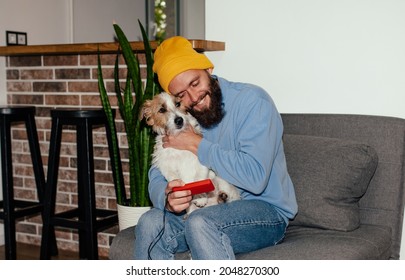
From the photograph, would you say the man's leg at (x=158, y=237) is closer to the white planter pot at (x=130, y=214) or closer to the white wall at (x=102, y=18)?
the white planter pot at (x=130, y=214)

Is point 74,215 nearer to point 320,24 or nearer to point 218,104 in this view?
point 218,104

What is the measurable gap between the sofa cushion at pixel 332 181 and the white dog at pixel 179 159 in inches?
11.8

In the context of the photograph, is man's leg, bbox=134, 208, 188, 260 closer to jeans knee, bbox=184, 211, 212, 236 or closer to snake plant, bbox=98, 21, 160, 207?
jeans knee, bbox=184, 211, 212, 236

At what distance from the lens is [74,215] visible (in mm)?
3371

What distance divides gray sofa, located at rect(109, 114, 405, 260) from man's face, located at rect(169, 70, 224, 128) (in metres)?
0.43

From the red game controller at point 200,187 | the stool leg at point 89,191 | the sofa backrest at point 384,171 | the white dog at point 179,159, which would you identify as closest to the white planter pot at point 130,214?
the stool leg at point 89,191

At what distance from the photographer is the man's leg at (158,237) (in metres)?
2.03

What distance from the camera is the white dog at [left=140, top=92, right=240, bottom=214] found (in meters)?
2.22

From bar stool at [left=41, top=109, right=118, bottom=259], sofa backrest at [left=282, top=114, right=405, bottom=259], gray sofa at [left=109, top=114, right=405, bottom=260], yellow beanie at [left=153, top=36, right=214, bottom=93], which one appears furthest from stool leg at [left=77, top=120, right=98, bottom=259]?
sofa backrest at [left=282, top=114, right=405, bottom=259]

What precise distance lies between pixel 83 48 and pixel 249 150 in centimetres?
152

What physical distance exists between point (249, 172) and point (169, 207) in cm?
34

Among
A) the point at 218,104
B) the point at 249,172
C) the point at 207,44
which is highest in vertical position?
the point at 207,44
